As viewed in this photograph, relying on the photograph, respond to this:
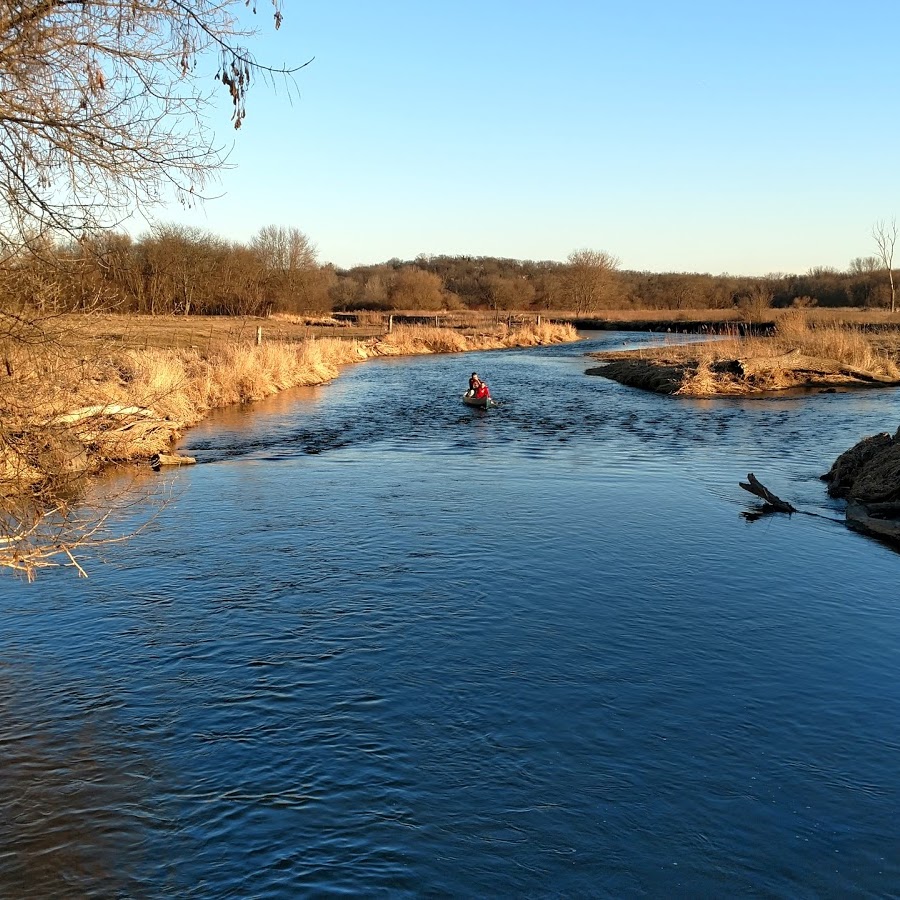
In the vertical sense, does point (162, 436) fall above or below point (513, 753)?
above

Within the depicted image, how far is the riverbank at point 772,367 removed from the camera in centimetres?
3344

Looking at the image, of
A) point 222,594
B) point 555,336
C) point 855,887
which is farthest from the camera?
point 555,336

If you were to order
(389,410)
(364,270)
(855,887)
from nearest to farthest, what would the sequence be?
(855,887) < (389,410) < (364,270)

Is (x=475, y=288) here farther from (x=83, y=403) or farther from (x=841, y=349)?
(x=83, y=403)

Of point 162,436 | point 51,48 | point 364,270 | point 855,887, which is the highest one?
point 364,270

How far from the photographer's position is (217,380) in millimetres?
28141

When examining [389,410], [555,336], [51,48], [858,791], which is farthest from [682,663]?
[555,336]

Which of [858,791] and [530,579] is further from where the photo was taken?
[530,579]

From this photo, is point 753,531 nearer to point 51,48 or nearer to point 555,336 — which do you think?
point 51,48

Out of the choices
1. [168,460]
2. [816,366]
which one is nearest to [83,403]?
[168,460]

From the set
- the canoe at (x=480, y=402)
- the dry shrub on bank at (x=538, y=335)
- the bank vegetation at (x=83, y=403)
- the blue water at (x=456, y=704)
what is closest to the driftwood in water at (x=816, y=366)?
the canoe at (x=480, y=402)

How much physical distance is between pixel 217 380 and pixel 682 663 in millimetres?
22845

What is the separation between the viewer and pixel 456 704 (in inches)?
283

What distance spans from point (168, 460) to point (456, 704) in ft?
39.7
